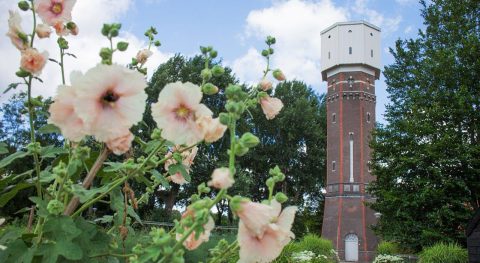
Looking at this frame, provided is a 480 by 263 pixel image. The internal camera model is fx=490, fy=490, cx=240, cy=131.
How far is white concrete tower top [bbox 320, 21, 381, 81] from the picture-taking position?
32.1 m

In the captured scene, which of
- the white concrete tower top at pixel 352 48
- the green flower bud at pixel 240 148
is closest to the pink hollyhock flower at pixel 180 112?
the green flower bud at pixel 240 148

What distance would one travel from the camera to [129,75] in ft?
3.23

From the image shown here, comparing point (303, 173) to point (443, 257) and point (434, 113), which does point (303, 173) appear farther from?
point (443, 257)

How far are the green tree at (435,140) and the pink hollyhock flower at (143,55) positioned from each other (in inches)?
624

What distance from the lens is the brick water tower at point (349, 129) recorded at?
30234 mm

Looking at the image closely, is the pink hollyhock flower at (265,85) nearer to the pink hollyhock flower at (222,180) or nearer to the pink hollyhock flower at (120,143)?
→ the pink hollyhock flower at (120,143)

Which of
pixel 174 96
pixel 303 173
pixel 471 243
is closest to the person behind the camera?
pixel 174 96

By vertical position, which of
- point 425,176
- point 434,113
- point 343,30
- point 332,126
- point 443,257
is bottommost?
point 443,257

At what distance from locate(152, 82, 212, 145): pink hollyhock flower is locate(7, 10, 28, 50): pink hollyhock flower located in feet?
1.51

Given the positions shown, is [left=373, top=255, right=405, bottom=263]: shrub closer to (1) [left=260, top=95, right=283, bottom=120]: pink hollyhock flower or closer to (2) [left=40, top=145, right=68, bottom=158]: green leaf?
(1) [left=260, top=95, right=283, bottom=120]: pink hollyhock flower

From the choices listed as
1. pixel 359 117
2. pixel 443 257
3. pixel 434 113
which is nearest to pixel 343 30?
pixel 359 117

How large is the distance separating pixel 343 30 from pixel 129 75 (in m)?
32.9

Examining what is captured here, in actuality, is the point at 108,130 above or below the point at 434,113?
below

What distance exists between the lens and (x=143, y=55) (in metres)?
1.67
